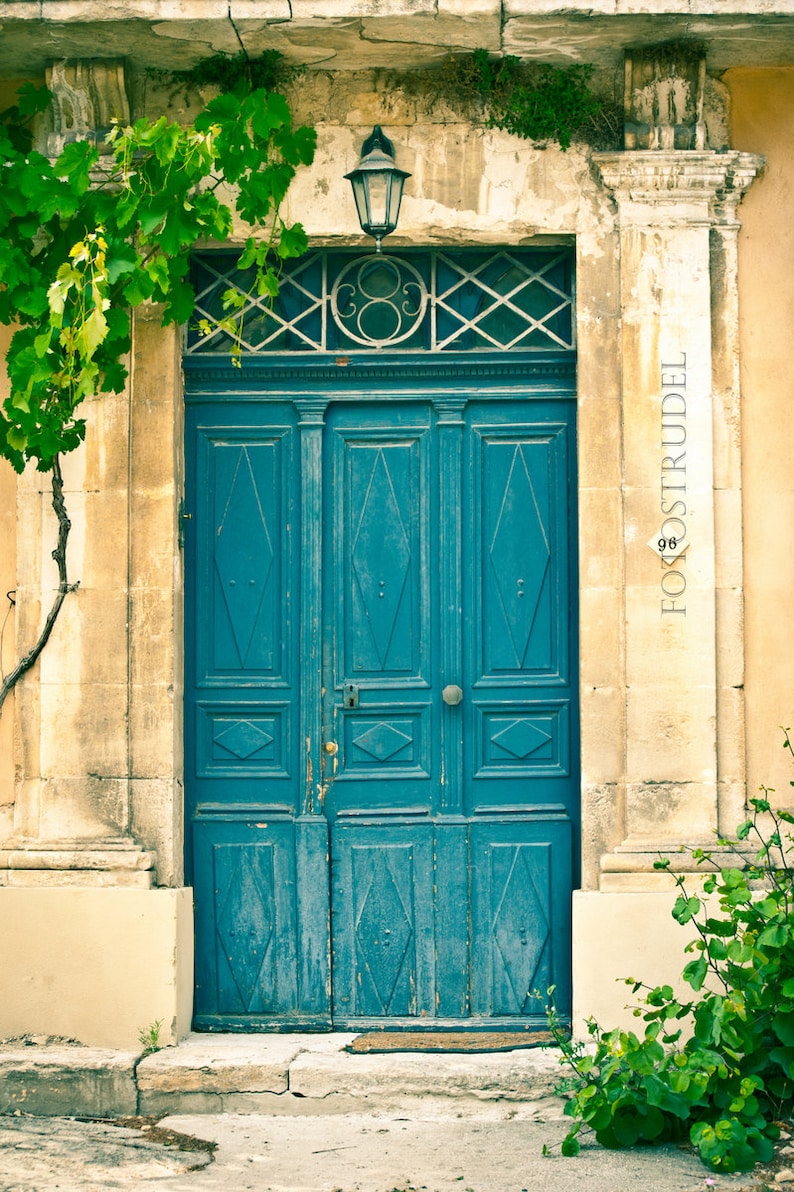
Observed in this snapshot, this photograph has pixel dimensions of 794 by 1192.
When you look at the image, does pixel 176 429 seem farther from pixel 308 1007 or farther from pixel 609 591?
pixel 308 1007

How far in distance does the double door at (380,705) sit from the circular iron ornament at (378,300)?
A: 0.30 m

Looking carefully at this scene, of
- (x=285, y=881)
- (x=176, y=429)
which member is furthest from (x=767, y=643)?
(x=176, y=429)

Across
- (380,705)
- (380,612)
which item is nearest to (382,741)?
(380,705)

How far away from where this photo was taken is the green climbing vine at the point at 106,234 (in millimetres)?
5074

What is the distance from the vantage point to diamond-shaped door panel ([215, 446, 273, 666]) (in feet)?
19.2

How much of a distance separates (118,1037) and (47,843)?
0.86 meters

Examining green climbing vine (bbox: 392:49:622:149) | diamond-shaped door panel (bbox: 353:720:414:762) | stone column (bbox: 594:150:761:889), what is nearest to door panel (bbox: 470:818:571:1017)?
stone column (bbox: 594:150:761:889)

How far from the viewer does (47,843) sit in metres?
5.59

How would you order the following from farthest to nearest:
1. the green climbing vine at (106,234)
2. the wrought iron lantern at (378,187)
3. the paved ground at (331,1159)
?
the wrought iron lantern at (378,187) → the green climbing vine at (106,234) → the paved ground at (331,1159)

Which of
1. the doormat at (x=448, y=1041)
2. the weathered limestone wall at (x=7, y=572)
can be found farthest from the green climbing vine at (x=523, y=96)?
the doormat at (x=448, y=1041)

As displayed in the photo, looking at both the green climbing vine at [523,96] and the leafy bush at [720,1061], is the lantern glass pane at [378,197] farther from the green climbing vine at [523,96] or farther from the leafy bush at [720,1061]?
the leafy bush at [720,1061]

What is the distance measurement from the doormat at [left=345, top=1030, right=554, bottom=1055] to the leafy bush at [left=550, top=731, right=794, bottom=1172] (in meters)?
0.78

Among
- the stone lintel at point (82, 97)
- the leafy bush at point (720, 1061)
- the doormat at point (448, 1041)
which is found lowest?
the doormat at point (448, 1041)

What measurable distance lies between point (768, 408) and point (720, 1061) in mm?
2685
